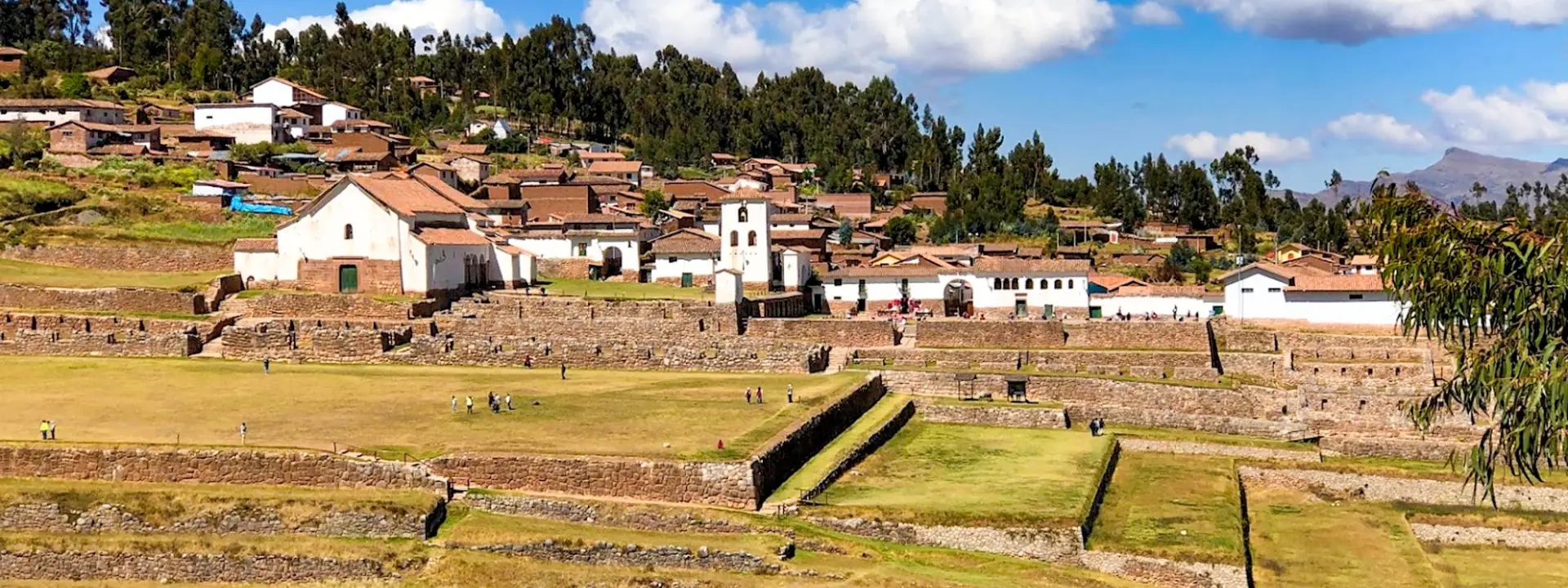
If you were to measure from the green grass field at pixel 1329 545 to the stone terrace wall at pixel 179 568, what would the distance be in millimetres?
15557

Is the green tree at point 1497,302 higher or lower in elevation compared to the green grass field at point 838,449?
higher

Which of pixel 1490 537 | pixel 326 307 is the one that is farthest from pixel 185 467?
pixel 1490 537

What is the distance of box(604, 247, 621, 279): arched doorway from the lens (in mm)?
54219

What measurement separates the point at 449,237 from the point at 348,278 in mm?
3218

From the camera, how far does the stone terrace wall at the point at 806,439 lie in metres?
26.0

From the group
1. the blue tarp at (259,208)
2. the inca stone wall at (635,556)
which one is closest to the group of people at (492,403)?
the inca stone wall at (635,556)

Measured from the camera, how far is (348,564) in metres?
21.7

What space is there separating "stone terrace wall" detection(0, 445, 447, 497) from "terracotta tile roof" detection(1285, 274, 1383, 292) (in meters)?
34.1

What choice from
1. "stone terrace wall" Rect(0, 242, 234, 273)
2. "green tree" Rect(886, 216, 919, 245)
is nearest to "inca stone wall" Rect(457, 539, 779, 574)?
"stone terrace wall" Rect(0, 242, 234, 273)

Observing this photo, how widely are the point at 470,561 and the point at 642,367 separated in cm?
1705

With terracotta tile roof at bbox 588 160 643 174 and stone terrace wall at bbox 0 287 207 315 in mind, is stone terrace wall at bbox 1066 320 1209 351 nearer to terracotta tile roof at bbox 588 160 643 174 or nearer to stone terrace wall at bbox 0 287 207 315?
stone terrace wall at bbox 0 287 207 315

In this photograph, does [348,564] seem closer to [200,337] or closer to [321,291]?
[200,337]

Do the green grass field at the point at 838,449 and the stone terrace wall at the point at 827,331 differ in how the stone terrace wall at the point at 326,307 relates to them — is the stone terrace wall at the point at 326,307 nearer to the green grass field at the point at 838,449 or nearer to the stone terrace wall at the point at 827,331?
the stone terrace wall at the point at 827,331

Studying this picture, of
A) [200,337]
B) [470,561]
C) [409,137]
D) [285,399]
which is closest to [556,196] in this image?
[409,137]
